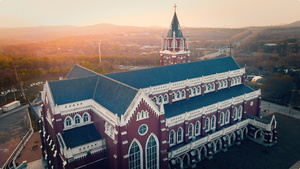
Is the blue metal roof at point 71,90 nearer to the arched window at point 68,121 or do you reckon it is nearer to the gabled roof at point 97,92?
the gabled roof at point 97,92

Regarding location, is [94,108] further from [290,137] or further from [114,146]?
[290,137]

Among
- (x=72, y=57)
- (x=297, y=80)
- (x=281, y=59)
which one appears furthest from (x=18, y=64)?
(x=281, y=59)

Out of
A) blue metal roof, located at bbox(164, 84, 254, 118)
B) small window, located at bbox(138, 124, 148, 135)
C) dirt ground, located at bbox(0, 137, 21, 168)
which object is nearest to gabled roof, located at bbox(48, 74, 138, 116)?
small window, located at bbox(138, 124, 148, 135)

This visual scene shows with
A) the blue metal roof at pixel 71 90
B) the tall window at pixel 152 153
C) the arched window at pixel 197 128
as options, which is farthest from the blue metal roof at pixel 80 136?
the arched window at pixel 197 128

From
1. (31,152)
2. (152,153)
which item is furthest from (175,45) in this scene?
(31,152)

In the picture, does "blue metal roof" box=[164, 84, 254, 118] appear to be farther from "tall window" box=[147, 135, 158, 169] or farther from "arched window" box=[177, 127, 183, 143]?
"tall window" box=[147, 135, 158, 169]

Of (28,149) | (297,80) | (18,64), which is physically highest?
(18,64)

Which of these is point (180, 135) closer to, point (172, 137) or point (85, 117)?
point (172, 137)
